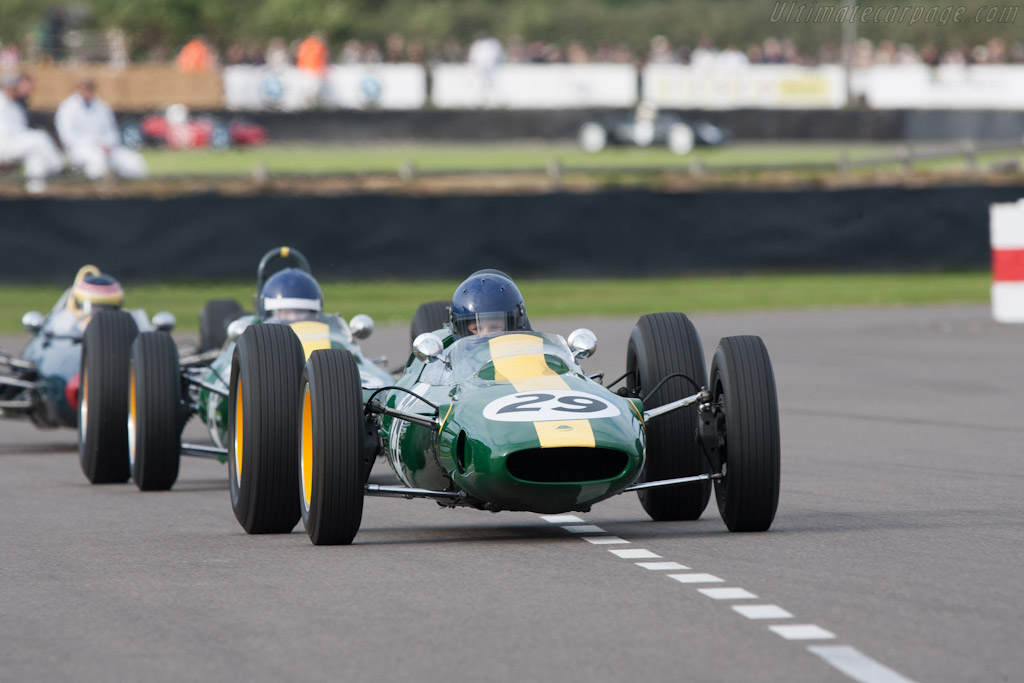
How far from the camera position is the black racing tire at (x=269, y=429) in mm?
8172

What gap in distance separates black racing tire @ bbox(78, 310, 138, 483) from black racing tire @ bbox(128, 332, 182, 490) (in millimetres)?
407

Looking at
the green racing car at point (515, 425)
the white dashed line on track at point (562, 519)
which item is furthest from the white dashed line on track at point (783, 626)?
the white dashed line on track at point (562, 519)

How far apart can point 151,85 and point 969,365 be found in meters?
29.7

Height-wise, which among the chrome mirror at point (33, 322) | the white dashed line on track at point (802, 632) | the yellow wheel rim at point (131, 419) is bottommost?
the white dashed line on track at point (802, 632)

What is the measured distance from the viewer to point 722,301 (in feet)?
79.5

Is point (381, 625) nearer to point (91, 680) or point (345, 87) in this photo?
point (91, 680)

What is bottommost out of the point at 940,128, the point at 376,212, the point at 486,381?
the point at 486,381

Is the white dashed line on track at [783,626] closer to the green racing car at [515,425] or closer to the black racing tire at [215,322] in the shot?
the green racing car at [515,425]

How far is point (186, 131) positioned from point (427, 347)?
32416mm

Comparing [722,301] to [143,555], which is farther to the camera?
[722,301]

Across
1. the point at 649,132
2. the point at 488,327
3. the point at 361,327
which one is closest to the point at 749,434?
the point at 488,327

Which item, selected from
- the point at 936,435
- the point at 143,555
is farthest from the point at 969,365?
the point at 143,555

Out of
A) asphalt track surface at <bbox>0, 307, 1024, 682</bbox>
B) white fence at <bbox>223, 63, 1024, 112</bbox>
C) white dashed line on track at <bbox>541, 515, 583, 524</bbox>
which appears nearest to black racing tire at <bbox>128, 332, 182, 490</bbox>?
asphalt track surface at <bbox>0, 307, 1024, 682</bbox>

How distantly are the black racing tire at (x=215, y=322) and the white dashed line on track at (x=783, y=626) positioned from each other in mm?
5857
